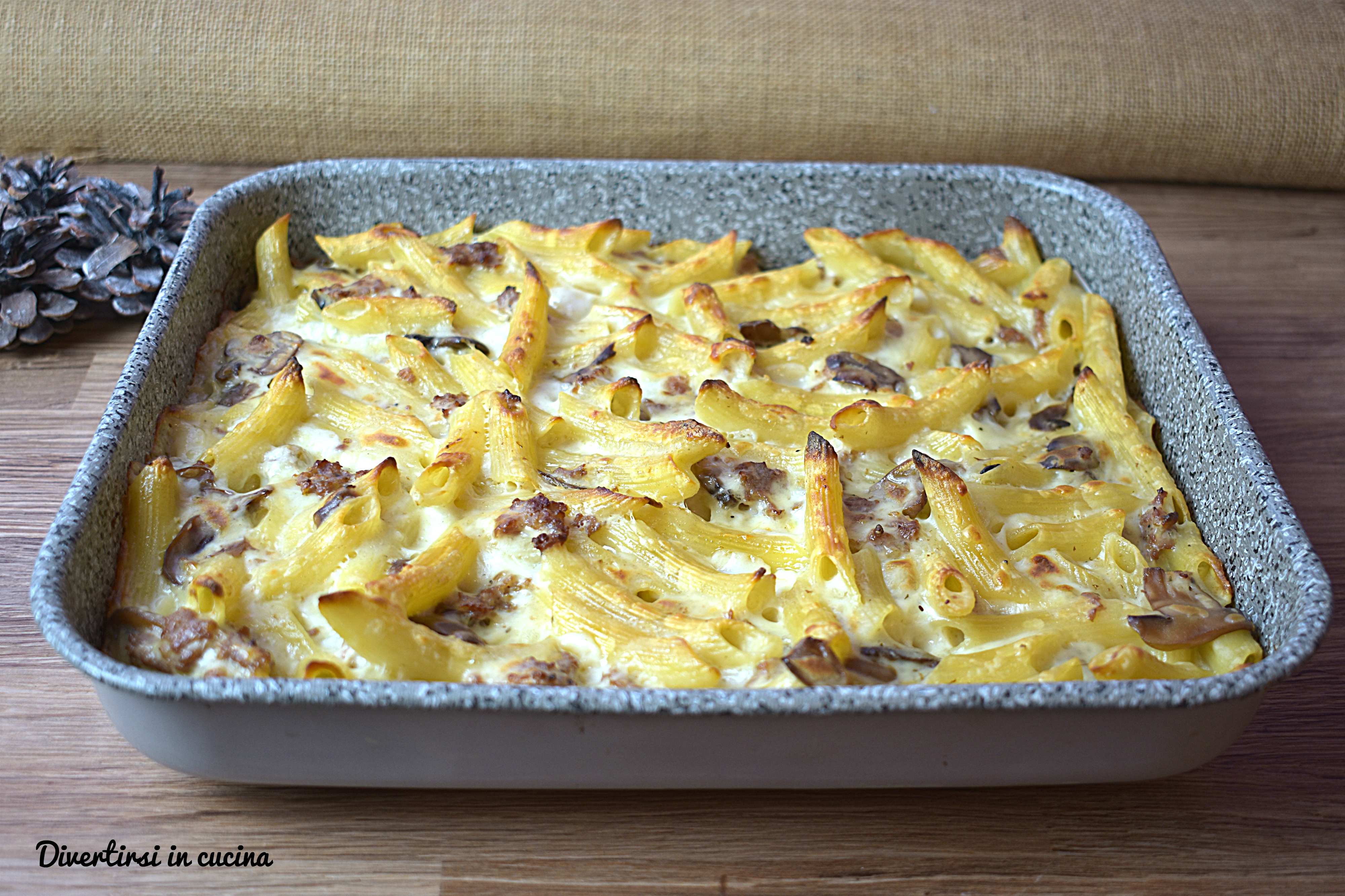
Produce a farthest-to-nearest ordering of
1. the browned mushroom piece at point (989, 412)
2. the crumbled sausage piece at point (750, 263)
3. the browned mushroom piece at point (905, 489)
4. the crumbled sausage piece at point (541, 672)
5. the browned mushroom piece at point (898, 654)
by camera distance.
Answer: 1. the crumbled sausage piece at point (750, 263)
2. the browned mushroom piece at point (989, 412)
3. the browned mushroom piece at point (905, 489)
4. the browned mushroom piece at point (898, 654)
5. the crumbled sausage piece at point (541, 672)

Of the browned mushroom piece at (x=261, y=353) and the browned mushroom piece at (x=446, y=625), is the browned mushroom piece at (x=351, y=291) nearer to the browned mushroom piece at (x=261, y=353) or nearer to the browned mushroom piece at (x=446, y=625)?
the browned mushroom piece at (x=261, y=353)

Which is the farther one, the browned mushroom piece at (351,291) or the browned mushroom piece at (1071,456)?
the browned mushroom piece at (351,291)

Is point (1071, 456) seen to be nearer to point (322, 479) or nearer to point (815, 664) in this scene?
point (815, 664)

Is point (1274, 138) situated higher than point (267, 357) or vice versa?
point (1274, 138)

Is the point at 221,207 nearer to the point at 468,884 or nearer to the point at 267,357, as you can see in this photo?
the point at 267,357

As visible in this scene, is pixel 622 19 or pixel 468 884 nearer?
pixel 468 884

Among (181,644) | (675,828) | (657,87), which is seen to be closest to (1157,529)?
(675,828)

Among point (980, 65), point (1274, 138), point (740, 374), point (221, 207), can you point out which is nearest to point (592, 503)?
point (740, 374)

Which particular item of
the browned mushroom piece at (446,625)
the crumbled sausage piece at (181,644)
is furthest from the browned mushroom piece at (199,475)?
the browned mushroom piece at (446,625)
